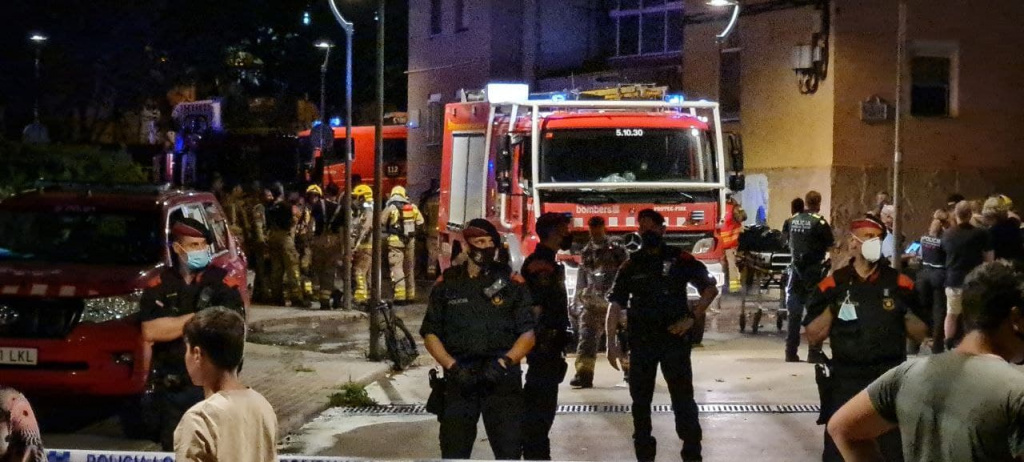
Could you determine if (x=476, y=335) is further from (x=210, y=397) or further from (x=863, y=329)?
(x=210, y=397)

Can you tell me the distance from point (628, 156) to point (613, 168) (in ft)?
0.75

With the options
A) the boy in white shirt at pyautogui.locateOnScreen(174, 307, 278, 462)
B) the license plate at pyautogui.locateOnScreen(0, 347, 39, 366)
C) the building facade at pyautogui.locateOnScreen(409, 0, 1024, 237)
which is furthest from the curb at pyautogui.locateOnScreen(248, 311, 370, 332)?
the boy in white shirt at pyautogui.locateOnScreen(174, 307, 278, 462)

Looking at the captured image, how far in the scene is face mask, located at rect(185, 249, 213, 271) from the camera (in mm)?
6816

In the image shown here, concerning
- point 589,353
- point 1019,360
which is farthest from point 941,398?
point 589,353

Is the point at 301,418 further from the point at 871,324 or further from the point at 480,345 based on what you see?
the point at 871,324

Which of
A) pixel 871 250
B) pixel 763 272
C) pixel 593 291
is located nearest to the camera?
pixel 871 250

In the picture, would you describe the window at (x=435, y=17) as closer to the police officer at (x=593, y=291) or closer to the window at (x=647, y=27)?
the window at (x=647, y=27)

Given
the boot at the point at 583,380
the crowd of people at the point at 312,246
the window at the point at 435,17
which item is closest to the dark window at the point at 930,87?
the crowd of people at the point at 312,246

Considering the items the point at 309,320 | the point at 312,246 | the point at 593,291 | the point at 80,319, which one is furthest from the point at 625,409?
the point at 312,246

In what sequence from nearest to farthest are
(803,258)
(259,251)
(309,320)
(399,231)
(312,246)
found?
(803,258) → (309,320) → (312,246) → (399,231) → (259,251)

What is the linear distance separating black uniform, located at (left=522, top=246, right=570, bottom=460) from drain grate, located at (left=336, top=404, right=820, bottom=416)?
2507 millimetres

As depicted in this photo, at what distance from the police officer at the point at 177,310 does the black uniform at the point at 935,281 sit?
8552 mm

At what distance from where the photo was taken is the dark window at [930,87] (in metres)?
22.7

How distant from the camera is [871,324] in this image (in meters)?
6.87
